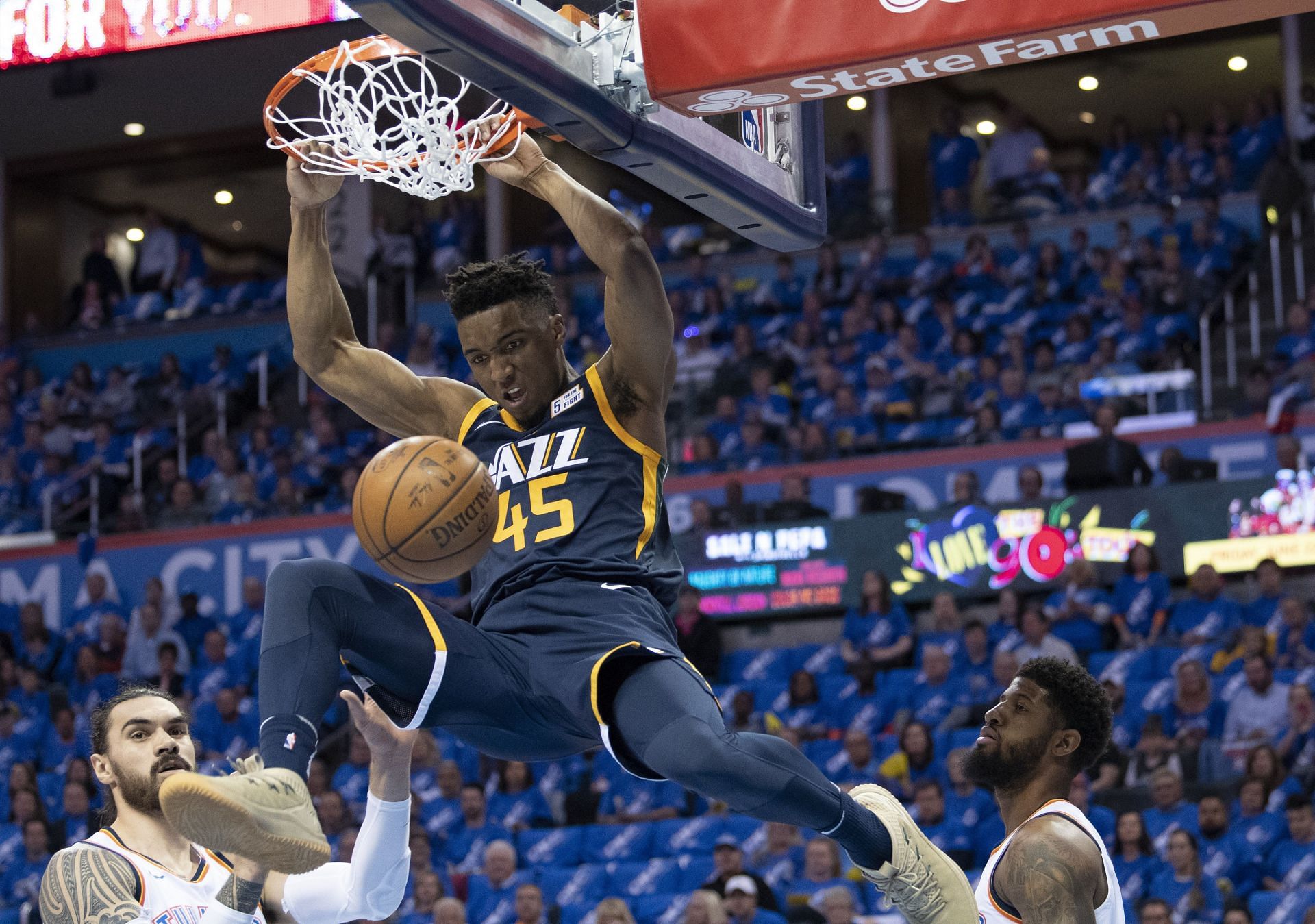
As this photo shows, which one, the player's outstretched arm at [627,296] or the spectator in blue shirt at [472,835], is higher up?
the player's outstretched arm at [627,296]

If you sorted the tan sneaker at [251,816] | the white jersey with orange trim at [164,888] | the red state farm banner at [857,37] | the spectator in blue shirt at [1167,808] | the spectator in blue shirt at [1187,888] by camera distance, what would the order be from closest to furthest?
the tan sneaker at [251,816] → the red state farm banner at [857,37] → the white jersey with orange trim at [164,888] → the spectator in blue shirt at [1187,888] → the spectator in blue shirt at [1167,808]

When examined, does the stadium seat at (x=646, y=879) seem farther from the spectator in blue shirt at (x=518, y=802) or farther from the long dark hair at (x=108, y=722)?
the long dark hair at (x=108, y=722)

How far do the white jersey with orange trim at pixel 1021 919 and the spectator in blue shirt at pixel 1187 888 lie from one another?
4.01 meters

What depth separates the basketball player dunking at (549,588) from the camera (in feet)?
13.6

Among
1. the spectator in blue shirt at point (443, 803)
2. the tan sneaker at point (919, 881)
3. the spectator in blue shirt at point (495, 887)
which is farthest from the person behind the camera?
the spectator in blue shirt at point (443, 803)

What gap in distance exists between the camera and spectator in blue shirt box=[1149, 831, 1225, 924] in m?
8.84

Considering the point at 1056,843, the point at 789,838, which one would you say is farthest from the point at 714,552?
the point at 1056,843

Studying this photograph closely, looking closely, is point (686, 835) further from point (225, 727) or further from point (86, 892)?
point (86, 892)

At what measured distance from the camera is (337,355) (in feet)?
16.3

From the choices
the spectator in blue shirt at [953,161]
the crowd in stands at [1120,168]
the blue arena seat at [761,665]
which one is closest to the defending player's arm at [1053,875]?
the blue arena seat at [761,665]

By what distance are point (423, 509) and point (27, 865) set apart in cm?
885

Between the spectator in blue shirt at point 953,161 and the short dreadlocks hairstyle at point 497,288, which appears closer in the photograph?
the short dreadlocks hairstyle at point 497,288

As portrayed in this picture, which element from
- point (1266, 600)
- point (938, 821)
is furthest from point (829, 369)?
point (938, 821)

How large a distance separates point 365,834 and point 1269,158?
12.8m
